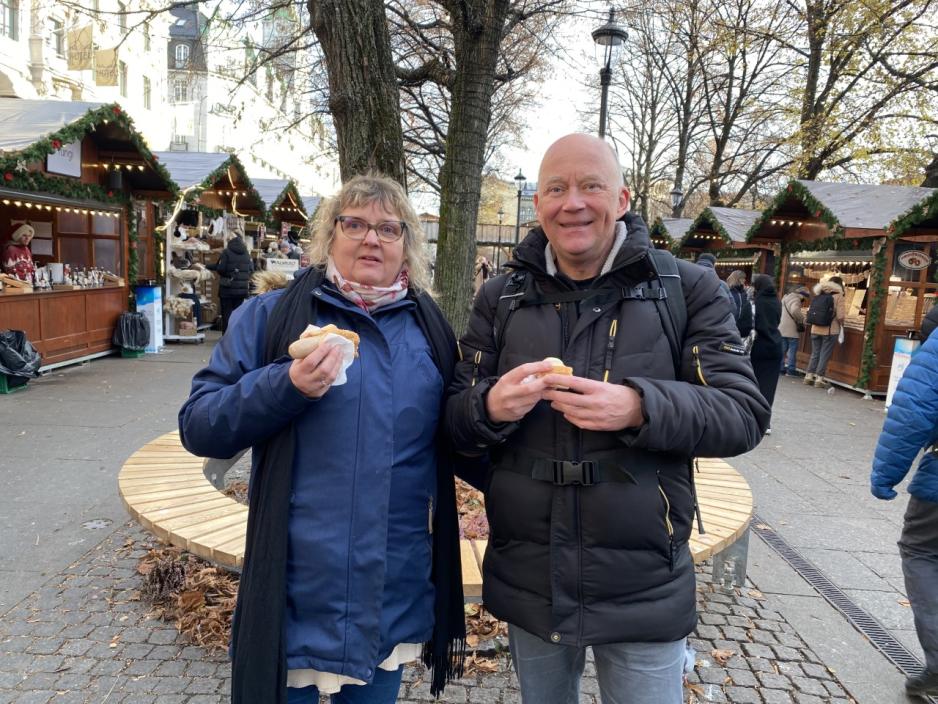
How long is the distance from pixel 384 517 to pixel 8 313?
353 inches

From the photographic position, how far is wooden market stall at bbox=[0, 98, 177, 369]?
8445 mm

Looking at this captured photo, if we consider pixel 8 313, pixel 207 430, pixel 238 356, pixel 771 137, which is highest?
pixel 771 137

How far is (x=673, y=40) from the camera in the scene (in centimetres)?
2245

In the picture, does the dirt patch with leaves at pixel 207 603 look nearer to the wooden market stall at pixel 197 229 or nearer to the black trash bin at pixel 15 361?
the black trash bin at pixel 15 361

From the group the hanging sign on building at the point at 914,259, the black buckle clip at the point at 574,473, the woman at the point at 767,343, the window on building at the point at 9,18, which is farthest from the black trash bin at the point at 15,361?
the window on building at the point at 9,18

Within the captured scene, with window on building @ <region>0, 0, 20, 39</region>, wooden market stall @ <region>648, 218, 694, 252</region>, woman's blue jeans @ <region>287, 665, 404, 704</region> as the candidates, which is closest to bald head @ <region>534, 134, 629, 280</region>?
woman's blue jeans @ <region>287, 665, 404, 704</region>

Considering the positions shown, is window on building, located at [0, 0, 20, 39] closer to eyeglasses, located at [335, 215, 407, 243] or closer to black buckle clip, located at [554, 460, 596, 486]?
eyeglasses, located at [335, 215, 407, 243]

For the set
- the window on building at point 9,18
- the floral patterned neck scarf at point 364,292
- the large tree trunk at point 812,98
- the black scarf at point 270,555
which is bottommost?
the black scarf at point 270,555

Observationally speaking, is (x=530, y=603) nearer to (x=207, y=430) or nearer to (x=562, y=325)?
(x=562, y=325)

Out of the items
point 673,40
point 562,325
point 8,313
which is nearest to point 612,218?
point 562,325

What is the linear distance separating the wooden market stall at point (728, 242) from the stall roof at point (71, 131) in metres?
12.7

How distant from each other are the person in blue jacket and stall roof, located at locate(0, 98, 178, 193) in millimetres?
8768

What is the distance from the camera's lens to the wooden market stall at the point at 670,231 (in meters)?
20.7

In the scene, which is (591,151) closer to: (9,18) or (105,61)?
(105,61)
